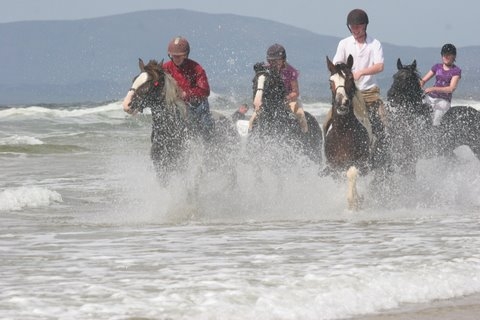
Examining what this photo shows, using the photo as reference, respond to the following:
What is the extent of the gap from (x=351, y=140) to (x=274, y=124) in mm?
2892

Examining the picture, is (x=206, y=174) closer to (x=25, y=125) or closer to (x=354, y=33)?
(x=354, y=33)

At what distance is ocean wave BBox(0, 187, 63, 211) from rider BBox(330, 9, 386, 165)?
4480 millimetres

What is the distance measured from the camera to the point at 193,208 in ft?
44.1

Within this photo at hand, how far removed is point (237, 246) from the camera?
10461 mm

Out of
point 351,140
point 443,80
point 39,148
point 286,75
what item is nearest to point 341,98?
point 351,140

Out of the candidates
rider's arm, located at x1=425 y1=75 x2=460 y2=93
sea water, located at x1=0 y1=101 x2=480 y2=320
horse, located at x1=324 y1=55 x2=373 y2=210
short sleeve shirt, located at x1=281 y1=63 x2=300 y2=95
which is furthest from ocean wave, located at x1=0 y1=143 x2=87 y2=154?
horse, located at x1=324 y1=55 x2=373 y2=210

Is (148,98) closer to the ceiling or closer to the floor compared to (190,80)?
closer to the floor

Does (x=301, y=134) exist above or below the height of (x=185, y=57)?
below

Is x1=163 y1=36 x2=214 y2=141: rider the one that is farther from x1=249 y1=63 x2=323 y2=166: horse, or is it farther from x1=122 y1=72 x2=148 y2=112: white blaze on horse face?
x1=249 y1=63 x2=323 y2=166: horse

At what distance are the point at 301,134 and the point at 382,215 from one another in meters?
3.46

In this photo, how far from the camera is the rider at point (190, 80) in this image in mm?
13492

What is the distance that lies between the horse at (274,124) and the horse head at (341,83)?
268 cm

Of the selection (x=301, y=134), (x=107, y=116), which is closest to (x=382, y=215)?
(x=301, y=134)

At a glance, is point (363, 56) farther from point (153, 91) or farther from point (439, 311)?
point (439, 311)
